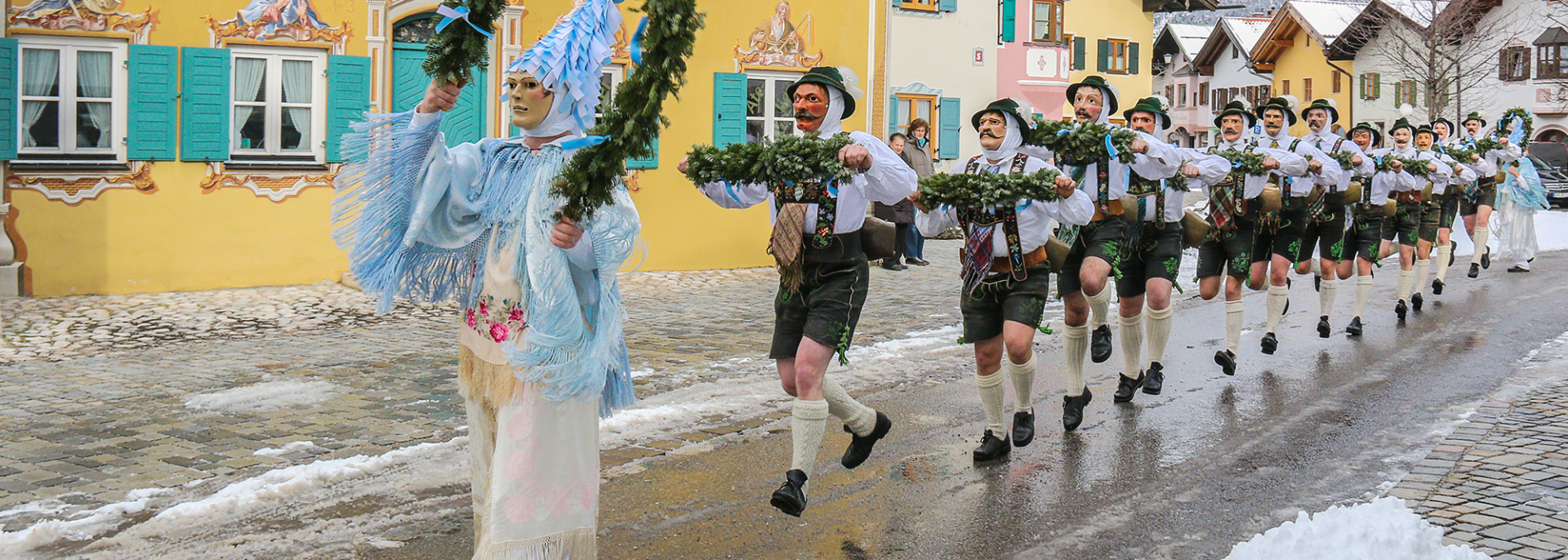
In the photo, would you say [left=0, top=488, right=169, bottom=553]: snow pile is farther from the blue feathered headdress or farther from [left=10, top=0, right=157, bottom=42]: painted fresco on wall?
[left=10, top=0, right=157, bottom=42]: painted fresco on wall

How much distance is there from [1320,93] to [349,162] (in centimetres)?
5392

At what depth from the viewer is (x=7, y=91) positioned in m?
12.1

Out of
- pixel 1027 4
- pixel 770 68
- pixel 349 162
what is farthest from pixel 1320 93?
pixel 349 162

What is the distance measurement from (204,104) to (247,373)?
5114 millimetres

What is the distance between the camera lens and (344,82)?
13.5 metres

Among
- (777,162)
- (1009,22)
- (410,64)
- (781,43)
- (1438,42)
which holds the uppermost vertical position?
(1009,22)

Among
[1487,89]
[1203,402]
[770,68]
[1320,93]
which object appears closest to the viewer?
[1203,402]

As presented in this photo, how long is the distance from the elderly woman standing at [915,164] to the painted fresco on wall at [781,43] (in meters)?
1.52

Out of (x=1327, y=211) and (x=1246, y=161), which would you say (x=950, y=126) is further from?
(x=1246, y=161)

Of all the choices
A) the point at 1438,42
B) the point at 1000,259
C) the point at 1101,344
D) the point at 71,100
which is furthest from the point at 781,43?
the point at 1438,42

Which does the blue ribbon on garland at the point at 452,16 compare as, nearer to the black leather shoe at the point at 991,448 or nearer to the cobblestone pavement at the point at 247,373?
the cobblestone pavement at the point at 247,373

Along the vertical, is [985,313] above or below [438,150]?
below

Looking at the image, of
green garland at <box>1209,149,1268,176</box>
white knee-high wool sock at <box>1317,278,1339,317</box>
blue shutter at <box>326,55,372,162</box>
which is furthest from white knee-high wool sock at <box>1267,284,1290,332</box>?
blue shutter at <box>326,55,372,162</box>

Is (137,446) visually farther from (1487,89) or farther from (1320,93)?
(1320,93)
